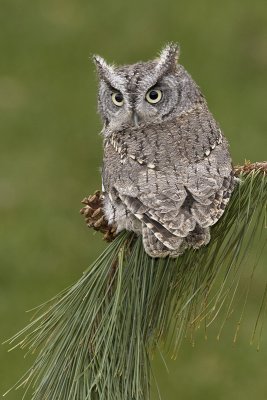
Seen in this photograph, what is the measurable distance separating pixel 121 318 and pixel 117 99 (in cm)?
149

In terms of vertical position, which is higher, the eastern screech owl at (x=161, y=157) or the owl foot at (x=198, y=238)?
the eastern screech owl at (x=161, y=157)

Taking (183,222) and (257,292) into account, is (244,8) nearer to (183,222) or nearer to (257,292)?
(257,292)

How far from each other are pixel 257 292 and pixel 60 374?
4.11m

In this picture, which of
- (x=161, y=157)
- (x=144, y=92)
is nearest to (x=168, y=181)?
(x=161, y=157)

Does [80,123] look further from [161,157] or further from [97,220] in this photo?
[97,220]

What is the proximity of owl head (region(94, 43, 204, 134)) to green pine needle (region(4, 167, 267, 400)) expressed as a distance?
3.39ft

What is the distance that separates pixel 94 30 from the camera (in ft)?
31.9

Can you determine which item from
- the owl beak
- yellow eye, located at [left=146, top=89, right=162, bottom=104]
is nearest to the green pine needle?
the owl beak

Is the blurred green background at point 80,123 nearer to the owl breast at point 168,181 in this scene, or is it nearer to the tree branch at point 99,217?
the owl breast at point 168,181

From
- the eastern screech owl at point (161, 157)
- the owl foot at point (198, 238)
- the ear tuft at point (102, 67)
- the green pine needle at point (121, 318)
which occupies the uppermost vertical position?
the ear tuft at point (102, 67)

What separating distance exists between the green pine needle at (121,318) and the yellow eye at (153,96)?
42.8 inches

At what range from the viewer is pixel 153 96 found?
4.76 meters

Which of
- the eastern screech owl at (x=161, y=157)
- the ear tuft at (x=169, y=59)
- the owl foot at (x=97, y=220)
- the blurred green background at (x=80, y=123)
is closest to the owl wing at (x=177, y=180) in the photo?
the eastern screech owl at (x=161, y=157)

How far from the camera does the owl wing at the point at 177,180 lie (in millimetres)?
3824
